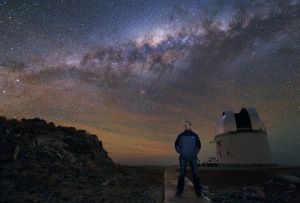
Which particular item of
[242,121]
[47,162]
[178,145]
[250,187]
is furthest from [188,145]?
[242,121]

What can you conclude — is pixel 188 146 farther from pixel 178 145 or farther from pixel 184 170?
pixel 184 170

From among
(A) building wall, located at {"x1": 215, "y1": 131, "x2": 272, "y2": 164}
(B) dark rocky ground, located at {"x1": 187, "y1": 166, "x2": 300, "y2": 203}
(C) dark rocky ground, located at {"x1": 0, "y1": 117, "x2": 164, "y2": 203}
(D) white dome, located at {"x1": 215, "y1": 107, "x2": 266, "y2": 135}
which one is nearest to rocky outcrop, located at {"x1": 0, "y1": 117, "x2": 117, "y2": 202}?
(C) dark rocky ground, located at {"x1": 0, "y1": 117, "x2": 164, "y2": 203}

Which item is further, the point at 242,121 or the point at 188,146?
the point at 242,121

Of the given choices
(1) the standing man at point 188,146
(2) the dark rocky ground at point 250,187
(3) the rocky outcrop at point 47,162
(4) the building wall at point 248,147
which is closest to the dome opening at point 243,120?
(4) the building wall at point 248,147

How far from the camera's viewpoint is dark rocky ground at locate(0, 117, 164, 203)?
11.9 metres

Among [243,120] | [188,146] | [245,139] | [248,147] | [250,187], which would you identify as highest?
[243,120]

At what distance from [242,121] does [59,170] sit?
859 inches

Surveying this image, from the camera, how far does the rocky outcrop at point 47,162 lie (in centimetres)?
1223

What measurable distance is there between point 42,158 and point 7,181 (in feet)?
12.7

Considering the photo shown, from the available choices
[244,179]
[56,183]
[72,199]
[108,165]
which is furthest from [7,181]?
[244,179]

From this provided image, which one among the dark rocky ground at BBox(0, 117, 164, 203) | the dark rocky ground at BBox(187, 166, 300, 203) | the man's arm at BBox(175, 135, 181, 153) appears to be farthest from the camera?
the dark rocky ground at BBox(187, 166, 300, 203)

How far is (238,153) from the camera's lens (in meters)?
32.8

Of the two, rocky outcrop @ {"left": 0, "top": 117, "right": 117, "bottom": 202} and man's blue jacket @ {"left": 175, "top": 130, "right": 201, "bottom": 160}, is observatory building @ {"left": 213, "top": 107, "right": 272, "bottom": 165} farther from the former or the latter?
man's blue jacket @ {"left": 175, "top": 130, "right": 201, "bottom": 160}

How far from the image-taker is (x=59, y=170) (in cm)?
1616
